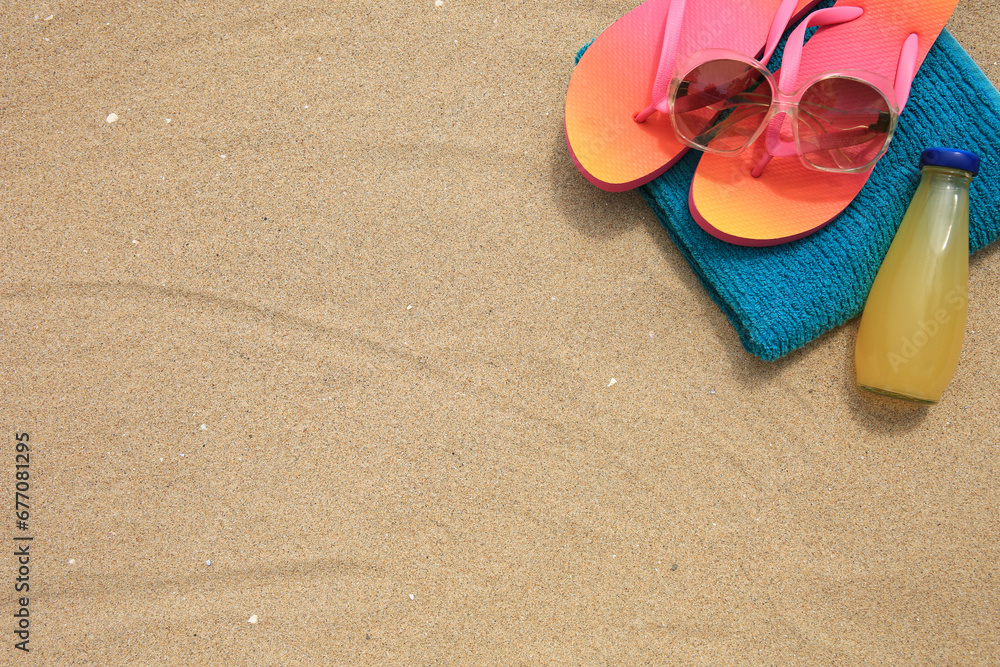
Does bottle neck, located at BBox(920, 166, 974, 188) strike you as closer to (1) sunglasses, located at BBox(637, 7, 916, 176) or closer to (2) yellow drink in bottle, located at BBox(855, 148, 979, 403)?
(2) yellow drink in bottle, located at BBox(855, 148, 979, 403)

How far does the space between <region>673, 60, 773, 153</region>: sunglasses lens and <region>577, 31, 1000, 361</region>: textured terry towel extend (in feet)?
0.61

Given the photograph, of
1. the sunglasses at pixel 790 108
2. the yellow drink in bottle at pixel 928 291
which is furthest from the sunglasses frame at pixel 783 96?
the yellow drink in bottle at pixel 928 291

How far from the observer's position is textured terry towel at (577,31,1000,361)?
1080 millimetres

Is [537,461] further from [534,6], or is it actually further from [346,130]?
[534,6]

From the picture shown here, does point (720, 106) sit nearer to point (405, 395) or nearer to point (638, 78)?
point (638, 78)

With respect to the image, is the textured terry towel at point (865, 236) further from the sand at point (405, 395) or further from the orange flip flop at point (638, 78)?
the orange flip flop at point (638, 78)

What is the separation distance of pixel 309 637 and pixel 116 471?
48 centimetres

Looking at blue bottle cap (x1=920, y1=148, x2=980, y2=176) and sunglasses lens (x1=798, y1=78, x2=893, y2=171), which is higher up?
sunglasses lens (x1=798, y1=78, x2=893, y2=171)

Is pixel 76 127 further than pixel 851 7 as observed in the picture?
Yes

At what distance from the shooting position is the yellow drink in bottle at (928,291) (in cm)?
105

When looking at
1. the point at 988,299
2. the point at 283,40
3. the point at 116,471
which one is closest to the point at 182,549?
the point at 116,471

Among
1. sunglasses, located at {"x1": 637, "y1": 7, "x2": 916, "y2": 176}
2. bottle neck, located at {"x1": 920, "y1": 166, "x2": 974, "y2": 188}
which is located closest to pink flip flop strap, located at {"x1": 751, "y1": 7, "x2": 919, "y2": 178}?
sunglasses, located at {"x1": 637, "y1": 7, "x2": 916, "y2": 176}

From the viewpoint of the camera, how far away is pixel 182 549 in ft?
3.75

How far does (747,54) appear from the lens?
1110 mm
